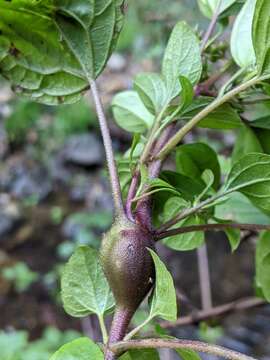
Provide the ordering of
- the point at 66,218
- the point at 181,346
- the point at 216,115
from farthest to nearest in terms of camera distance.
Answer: the point at 66,218 → the point at 216,115 → the point at 181,346

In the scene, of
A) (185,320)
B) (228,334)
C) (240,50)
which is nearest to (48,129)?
(228,334)

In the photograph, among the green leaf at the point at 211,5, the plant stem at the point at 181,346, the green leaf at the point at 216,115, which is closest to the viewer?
the plant stem at the point at 181,346

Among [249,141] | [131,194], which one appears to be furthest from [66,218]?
[131,194]

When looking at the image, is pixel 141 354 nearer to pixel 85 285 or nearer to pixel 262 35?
pixel 85 285

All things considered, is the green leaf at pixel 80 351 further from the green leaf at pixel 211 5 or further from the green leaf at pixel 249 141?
the green leaf at pixel 211 5

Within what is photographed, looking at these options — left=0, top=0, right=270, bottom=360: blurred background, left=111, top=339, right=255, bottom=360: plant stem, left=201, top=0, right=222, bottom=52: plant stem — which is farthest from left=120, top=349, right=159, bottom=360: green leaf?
left=0, top=0, right=270, bottom=360: blurred background

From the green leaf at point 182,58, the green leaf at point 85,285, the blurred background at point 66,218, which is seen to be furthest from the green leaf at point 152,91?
the blurred background at point 66,218

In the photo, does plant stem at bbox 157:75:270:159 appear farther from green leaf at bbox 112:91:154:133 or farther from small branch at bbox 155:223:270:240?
green leaf at bbox 112:91:154:133
